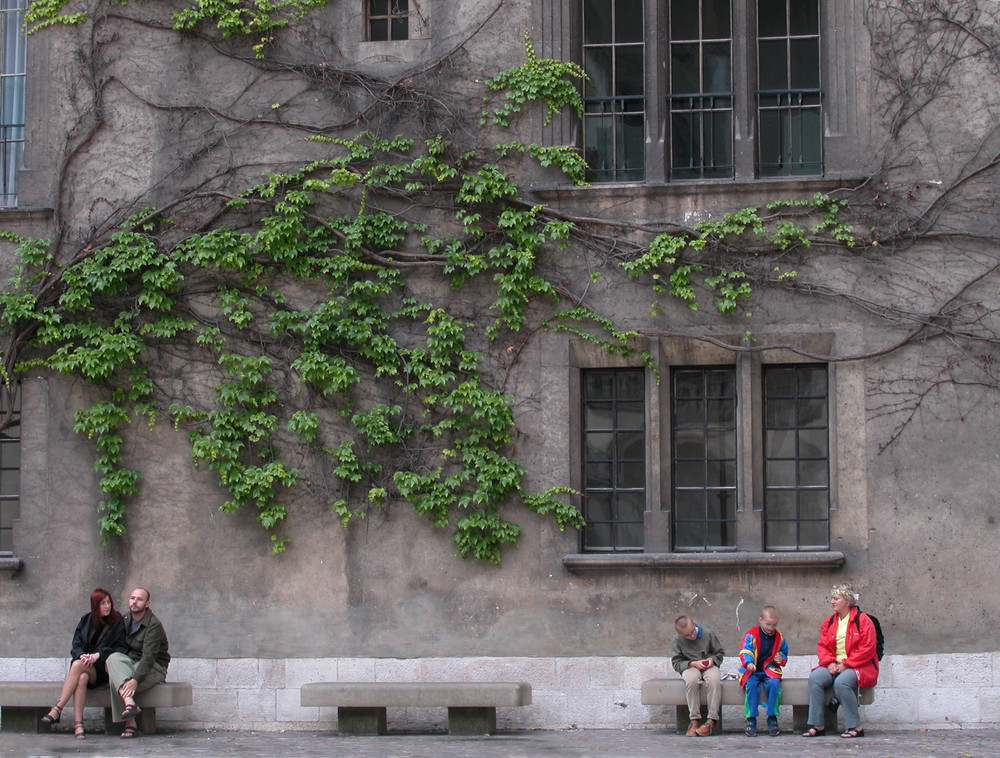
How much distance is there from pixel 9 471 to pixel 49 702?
8.77 feet

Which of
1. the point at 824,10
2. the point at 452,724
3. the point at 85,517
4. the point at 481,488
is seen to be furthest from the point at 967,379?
the point at 85,517

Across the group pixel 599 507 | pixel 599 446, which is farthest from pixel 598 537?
pixel 599 446

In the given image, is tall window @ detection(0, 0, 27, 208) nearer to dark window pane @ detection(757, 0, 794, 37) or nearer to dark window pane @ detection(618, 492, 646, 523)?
dark window pane @ detection(618, 492, 646, 523)

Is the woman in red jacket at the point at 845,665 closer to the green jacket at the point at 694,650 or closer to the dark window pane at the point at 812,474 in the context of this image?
the green jacket at the point at 694,650

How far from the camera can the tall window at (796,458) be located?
12.4m

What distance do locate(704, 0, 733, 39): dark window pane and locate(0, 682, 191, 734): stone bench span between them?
8245 mm

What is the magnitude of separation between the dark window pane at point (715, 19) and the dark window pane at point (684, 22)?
0.29 ft

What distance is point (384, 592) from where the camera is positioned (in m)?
12.6

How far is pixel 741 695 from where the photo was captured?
37.6ft

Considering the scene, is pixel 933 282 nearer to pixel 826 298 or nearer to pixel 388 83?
pixel 826 298

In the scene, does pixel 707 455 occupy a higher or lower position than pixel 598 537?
higher

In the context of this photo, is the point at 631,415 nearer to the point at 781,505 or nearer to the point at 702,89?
the point at 781,505

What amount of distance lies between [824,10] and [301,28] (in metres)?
5.27

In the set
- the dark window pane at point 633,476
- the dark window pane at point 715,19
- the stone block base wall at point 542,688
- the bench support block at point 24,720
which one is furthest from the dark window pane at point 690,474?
the bench support block at point 24,720
